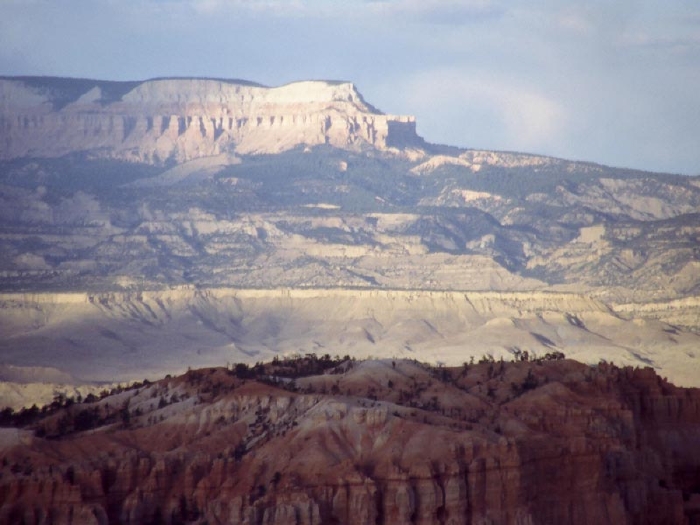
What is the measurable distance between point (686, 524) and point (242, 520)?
28.8 meters

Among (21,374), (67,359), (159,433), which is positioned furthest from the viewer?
(67,359)

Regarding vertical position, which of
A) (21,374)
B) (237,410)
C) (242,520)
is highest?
(21,374)

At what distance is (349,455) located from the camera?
76000 millimetres

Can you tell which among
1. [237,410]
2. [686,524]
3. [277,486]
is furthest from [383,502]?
[686,524]

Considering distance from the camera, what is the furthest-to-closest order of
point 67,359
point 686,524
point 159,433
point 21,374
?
point 67,359, point 21,374, point 686,524, point 159,433

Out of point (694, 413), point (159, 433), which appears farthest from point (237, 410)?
point (694, 413)

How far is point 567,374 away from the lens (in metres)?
99.4

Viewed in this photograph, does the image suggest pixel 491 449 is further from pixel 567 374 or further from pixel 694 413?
pixel 694 413

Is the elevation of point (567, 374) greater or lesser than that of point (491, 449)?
greater

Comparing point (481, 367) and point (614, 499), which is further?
point (481, 367)

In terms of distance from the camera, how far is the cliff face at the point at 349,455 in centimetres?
7200

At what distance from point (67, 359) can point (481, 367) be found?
9822 cm

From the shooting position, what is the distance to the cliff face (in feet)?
236

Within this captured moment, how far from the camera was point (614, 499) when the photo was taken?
84625 millimetres
